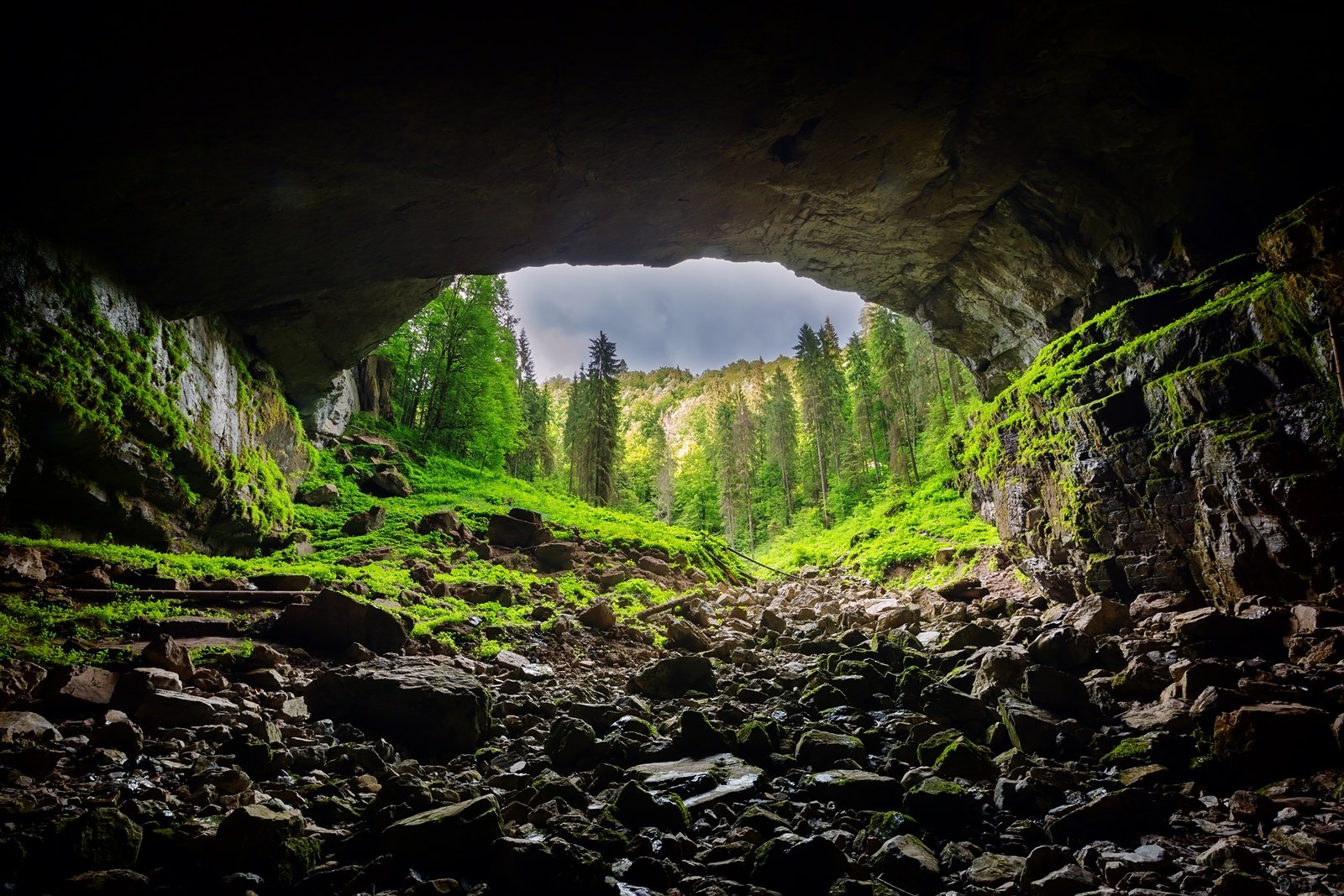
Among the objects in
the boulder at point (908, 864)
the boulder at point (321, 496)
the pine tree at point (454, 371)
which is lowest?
the boulder at point (908, 864)

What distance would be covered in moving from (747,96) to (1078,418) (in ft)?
26.8

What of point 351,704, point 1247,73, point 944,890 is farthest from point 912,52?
point 351,704

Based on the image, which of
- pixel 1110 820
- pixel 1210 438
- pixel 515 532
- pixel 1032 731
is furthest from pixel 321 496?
pixel 1210 438

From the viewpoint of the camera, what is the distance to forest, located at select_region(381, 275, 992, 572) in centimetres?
2766

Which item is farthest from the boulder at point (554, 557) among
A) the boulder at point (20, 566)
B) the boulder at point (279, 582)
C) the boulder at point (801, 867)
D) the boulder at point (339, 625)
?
the boulder at point (801, 867)

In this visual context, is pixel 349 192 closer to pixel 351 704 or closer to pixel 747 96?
pixel 747 96

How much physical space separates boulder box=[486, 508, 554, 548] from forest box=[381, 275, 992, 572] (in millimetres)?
11502

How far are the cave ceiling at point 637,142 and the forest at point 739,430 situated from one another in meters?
9.24

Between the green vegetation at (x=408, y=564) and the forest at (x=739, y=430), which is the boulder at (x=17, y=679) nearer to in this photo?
the green vegetation at (x=408, y=564)

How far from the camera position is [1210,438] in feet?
24.8

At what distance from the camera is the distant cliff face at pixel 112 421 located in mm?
7168

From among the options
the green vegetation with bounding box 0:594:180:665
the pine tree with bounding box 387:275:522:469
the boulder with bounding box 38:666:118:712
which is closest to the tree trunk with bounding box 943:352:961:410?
the pine tree with bounding box 387:275:522:469

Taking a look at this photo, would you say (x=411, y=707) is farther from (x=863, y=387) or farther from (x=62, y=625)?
(x=863, y=387)

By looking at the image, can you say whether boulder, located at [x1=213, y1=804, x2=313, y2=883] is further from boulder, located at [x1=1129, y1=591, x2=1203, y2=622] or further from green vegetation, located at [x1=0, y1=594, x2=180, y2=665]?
boulder, located at [x1=1129, y1=591, x2=1203, y2=622]
